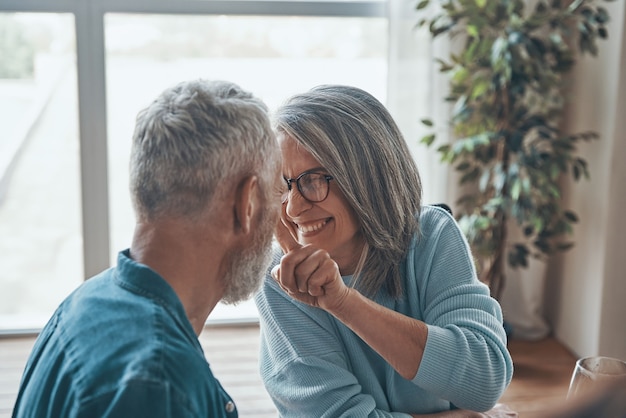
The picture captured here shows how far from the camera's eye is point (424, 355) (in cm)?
150

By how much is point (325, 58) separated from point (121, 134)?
1.17m

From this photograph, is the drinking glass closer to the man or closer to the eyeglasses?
the man

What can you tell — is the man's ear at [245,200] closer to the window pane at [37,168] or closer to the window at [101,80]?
the window at [101,80]

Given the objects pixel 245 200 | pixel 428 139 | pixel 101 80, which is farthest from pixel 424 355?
pixel 101 80

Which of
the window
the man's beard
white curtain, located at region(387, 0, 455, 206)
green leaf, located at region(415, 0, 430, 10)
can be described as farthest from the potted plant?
the man's beard

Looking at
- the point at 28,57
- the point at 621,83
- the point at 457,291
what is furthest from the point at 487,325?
the point at 28,57

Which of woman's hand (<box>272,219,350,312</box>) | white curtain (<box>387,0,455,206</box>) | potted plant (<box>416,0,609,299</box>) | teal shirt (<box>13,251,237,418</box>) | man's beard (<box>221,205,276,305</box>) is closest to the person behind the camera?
teal shirt (<box>13,251,237,418</box>)

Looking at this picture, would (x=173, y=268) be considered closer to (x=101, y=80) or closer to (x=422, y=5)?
(x=422, y=5)

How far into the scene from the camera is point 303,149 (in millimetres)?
1598

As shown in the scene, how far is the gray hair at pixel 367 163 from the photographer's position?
62.7 inches

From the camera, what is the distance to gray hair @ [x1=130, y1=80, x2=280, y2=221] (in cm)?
113

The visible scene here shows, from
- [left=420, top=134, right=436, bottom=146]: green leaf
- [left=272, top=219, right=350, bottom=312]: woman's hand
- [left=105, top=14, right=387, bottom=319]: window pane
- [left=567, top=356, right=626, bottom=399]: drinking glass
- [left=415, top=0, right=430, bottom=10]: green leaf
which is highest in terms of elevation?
[left=415, top=0, right=430, bottom=10]: green leaf

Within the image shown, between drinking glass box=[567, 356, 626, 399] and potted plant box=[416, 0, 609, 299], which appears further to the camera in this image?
potted plant box=[416, 0, 609, 299]

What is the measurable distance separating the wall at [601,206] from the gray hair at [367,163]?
1942mm
